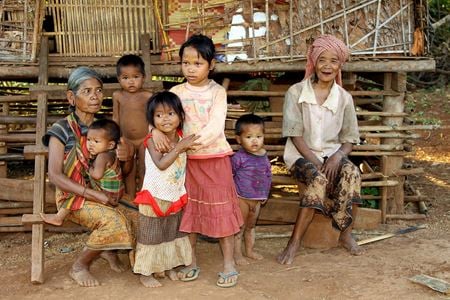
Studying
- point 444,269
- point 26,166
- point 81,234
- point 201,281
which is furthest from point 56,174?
point 26,166

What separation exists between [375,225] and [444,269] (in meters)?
1.15

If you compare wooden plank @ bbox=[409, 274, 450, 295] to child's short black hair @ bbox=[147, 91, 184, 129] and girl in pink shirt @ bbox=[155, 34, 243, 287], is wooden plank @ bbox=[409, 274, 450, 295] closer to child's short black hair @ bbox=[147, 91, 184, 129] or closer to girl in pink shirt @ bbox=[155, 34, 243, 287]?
girl in pink shirt @ bbox=[155, 34, 243, 287]

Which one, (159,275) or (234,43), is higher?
(234,43)

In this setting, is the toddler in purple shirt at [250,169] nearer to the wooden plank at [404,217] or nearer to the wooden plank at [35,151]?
the wooden plank at [35,151]

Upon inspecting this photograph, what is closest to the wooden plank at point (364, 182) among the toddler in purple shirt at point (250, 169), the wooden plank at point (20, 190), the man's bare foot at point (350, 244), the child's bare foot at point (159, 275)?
the man's bare foot at point (350, 244)

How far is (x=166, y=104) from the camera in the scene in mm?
3775

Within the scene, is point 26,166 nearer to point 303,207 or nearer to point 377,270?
point 303,207

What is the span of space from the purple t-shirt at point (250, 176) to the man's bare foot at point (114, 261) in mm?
1010

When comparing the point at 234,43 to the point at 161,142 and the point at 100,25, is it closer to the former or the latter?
the point at 100,25

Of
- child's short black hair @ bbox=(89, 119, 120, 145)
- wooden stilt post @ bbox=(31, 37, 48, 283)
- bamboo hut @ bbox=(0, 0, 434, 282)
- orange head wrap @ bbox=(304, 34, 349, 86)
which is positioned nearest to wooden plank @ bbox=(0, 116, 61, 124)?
bamboo hut @ bbox=(0, 0, 434, 282)

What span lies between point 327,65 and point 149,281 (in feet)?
6.74

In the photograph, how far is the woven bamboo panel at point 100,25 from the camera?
5.38 m

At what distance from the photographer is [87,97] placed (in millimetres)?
4043

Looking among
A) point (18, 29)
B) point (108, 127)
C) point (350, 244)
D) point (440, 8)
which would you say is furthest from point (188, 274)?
point (440, 8)
